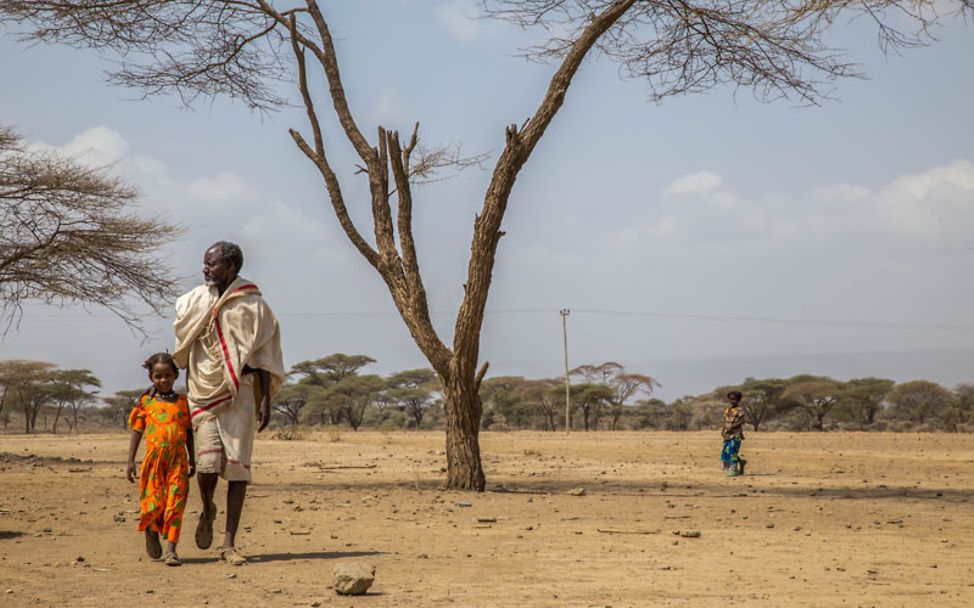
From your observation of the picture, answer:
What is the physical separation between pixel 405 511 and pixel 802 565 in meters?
4.07

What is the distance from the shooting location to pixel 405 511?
32.3 ft

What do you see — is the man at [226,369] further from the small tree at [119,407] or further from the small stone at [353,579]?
the small tree at [119,407]

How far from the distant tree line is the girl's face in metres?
39.9

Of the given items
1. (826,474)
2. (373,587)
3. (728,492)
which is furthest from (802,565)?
(826,474)

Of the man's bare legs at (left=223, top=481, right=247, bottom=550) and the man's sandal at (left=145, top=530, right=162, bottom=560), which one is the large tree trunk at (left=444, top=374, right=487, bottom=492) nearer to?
the man's bare legs at (left=223, top=481, right=247, bottom=550)

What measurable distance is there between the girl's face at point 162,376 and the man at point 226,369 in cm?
9

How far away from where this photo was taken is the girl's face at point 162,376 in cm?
681

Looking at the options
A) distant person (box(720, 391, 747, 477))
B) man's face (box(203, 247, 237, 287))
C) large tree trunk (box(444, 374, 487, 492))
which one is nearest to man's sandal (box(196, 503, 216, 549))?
man's face (box(203, 247, 237, 287))

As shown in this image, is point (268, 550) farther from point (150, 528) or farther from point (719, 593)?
point (719, 593)

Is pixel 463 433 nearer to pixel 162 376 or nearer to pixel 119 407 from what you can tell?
pixel 162 376

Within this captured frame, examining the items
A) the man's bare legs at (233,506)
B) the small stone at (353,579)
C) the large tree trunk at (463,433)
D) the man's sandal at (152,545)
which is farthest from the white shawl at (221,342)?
the large tree trunk at (463,433)

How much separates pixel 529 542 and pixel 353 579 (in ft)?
7.67

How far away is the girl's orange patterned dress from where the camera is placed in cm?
667

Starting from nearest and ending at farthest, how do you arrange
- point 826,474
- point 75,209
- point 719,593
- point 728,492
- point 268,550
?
point 719,593, point 268,550, point 728,492, point 826,474, point 75,209
